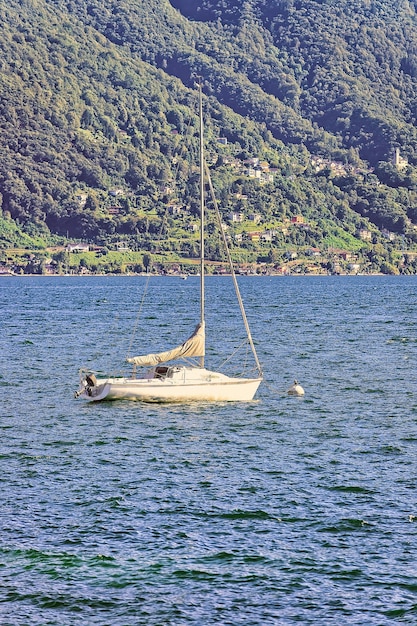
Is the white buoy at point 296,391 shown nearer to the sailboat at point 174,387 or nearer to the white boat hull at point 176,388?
the sailboat at point 174,387

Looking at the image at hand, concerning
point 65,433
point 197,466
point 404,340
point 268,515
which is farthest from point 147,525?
point 404,340

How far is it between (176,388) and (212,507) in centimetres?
2206

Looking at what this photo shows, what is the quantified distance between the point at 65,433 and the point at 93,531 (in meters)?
18.0

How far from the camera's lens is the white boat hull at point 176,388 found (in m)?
60.4

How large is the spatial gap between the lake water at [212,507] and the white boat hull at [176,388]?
0.83 metres

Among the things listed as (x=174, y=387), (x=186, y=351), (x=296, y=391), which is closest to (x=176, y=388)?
(x=174, y=387)

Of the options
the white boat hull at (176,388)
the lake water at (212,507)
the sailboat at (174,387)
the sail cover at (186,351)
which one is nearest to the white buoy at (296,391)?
the lake water at (212,507)

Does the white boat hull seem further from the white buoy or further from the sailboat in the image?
the white buoy

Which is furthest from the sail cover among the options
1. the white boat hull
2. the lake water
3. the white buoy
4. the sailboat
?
the white buoy

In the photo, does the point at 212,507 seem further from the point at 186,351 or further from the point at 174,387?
the point at 186,351

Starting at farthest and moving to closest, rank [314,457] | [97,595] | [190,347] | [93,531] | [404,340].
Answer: [404,340], [190,347], [314,457], [93,531], [97,595]

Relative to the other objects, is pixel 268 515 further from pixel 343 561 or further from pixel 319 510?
pixel 343 561

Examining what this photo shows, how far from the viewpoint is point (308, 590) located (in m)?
30.4

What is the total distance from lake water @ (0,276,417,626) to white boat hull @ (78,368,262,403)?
0.83 metres
